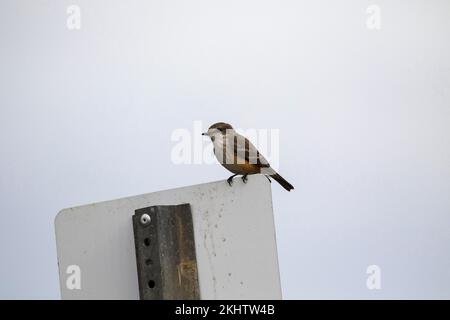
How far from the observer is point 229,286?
314cm

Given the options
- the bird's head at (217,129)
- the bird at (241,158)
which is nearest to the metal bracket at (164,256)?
the bird at (241,158)

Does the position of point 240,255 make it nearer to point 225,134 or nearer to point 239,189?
point 239,189

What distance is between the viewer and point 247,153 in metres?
6.83

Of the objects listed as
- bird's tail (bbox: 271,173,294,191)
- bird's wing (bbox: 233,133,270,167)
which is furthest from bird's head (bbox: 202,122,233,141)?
bird's tail (bbox: 271,173,294,191)

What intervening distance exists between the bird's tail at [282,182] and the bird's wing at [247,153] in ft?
0.67

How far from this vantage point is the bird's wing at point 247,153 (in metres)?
6.76

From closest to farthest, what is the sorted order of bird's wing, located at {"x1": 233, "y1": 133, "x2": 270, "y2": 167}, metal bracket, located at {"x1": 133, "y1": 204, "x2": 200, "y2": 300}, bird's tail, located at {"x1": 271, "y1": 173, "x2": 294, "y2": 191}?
metal bracket, located at {"x1": 133, "y1": 204, "x2": 200, "y2": 300}, bird's tail, located at {"x1": 271, "y1": 173, "x2": 294, "y2": 191}, bird's wing, located at {"x1": 233, "y1": 133, "x2": 270, "y2": 167}

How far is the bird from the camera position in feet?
22.0

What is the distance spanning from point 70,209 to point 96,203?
0.65 feet

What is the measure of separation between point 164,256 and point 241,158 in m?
3.81

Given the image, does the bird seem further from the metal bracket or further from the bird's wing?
the metal bracket

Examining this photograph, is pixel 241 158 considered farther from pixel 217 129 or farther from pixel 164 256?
pixel 164 256

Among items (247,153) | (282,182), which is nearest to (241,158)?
(247,153)

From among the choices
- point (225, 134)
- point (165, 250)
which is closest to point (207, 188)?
point (165, 250)
